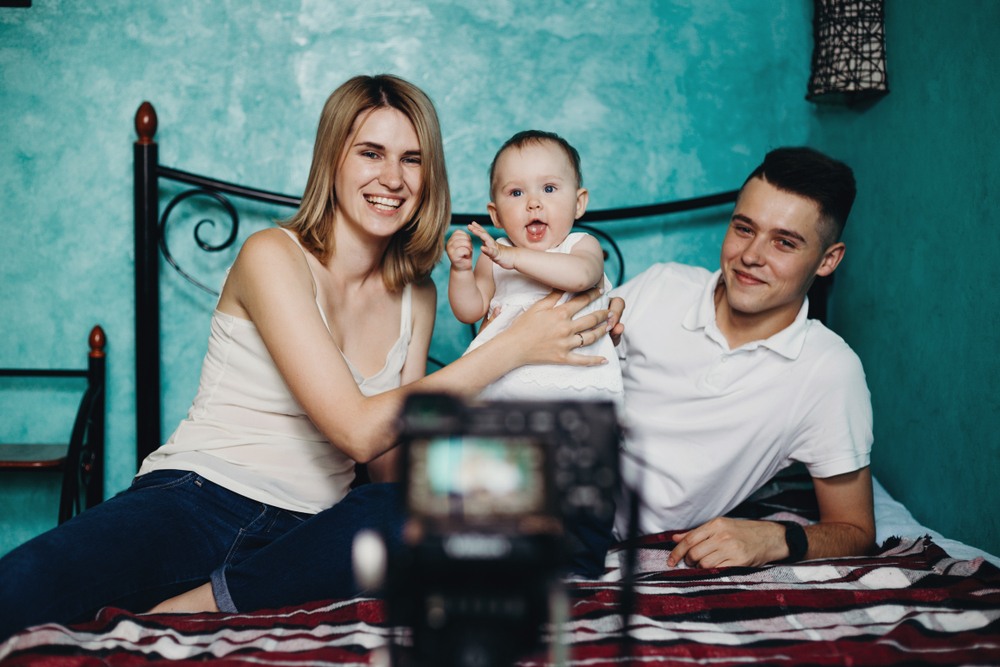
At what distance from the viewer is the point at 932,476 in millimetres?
1813

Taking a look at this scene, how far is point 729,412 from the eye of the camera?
1611 mm

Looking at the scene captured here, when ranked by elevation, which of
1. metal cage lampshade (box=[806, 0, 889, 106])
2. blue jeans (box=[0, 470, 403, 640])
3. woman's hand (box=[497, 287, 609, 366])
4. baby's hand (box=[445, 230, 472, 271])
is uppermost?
metal cage lampshade (box=[806, 0, 889, 106])

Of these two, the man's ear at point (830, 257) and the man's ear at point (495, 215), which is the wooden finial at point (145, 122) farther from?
the man's ear at point (830, 257)

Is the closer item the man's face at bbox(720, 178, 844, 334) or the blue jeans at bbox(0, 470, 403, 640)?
the blue jeans at bbox(0, 470, 403, 640)

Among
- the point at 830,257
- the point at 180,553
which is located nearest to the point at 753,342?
the point at 830,257

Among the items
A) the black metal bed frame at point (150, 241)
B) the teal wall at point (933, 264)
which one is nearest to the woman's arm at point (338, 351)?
the black metal bed frame at point (150, 241)

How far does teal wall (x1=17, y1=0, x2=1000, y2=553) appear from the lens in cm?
219

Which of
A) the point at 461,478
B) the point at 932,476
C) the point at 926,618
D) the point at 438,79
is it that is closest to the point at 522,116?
the point at 438,79

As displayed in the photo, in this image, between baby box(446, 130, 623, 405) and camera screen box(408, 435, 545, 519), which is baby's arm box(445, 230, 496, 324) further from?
camera screen box(408, 435, 545, 519)

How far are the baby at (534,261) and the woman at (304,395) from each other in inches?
2.3

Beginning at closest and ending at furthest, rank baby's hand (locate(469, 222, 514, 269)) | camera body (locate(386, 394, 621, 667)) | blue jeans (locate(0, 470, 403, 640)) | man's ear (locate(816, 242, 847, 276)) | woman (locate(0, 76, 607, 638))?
camera body (locate(386, 394, 621, 667)) < blue jeans (locate(0, 470, 403, 640)) < woman (locate(0, 76, 607, 638)) < baby's hand (locate(469, 222, 514, 269)) < man's ear (locate(816, 242, 847, 276))

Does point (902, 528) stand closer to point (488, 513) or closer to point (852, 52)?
point (852, 52)

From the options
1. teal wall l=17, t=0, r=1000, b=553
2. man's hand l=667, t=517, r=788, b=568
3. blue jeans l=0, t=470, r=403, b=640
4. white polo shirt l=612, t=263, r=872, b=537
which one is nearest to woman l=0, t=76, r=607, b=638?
blue jeans l=0, t=470, r=403, b=640

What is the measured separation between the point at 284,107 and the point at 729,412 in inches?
57.1
